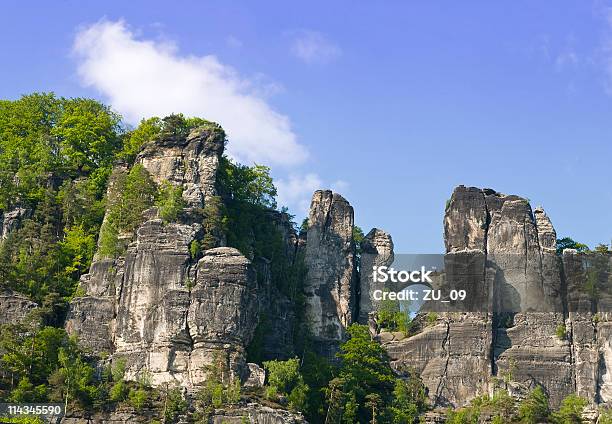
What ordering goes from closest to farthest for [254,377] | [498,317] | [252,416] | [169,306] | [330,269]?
[252,416], [254,377], [169,306], [498,317], [330,269]

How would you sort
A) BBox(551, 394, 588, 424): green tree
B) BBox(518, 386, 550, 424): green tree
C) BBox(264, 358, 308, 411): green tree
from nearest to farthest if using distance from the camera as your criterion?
BBox(264, 358, 308, 411): green tree, BBox(518, 386, 550, 424): green tree, BBox(551, 394, 588, 424): green tree

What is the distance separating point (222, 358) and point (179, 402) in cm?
339

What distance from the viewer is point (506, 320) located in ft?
275

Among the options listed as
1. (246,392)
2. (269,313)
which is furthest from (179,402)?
(269,313)

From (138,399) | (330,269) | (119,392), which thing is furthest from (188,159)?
(138,399)

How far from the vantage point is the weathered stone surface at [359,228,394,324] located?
290 feet

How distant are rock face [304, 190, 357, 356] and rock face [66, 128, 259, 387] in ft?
33.2

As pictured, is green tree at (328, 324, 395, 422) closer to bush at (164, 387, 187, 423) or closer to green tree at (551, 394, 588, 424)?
green tree at (551, 394, 588, 424)

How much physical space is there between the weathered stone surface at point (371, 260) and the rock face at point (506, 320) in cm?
419

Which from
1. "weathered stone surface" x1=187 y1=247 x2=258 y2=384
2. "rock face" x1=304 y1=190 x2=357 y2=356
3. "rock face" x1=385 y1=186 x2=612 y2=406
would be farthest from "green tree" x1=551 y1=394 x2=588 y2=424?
"weathered stone surface" x1=187 y1=247 x2=258 y2=384

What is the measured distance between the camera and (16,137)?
297 feet

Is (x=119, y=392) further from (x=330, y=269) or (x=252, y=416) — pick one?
(x=330, y=269)

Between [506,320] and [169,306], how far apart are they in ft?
64.4

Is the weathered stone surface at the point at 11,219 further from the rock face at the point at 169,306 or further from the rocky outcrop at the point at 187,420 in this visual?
the rocky outcrop at the point at 187,420
